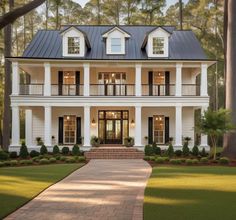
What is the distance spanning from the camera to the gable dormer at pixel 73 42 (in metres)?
29.5

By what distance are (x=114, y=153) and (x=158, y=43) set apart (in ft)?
28.7

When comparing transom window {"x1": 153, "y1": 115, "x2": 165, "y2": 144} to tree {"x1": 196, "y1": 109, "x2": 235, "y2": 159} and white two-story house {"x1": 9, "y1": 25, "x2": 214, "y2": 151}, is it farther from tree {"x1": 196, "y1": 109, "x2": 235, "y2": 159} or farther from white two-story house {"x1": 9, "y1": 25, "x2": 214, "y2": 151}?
tree {"x1": 196, "y1": 109, "x2": 235, "y2": 159}

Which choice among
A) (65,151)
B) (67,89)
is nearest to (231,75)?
(65,151)

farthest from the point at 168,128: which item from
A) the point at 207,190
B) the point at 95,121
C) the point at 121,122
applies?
the point at 207,190

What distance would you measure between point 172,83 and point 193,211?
72.6 ft

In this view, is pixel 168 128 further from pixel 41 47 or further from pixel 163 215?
pixel 163 215

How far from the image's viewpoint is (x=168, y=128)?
3106 cm

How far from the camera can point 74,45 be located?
1171 inches

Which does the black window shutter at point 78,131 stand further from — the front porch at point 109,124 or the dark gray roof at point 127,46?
the dark gray roof at point 127,46

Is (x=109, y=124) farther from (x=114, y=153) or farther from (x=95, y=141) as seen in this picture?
(x=114, y=153)

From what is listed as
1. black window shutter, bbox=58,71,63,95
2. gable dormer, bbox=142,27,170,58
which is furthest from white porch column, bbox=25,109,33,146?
gable dormer, bbox=142,27,170,58

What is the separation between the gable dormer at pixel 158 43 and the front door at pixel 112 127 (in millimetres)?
4940

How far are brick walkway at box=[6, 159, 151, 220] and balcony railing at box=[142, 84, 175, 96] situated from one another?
14.0 m

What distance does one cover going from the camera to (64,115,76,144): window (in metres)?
30.8
